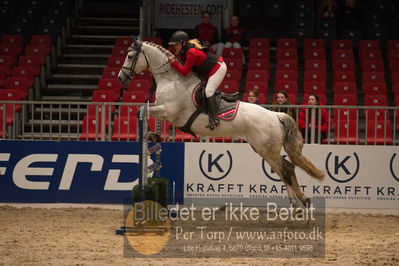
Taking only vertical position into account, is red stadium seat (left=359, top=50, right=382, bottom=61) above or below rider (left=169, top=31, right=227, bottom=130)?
above

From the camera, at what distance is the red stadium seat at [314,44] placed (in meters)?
15.3

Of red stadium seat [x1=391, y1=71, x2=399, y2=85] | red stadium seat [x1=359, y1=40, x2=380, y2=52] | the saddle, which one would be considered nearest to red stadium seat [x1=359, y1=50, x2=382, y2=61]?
red stadium seat [x1=359, y1=40, x2=380, y2=52]

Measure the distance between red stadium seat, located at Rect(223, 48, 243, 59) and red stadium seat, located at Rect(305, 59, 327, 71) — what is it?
1.52 meters

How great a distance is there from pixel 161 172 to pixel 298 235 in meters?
3.12

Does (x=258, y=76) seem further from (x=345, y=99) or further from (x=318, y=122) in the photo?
(x=318, y=122)

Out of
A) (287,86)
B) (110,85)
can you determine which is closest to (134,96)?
(110,85)

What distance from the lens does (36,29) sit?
16.6 m

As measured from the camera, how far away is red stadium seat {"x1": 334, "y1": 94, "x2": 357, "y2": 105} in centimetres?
1262

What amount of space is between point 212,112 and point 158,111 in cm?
74

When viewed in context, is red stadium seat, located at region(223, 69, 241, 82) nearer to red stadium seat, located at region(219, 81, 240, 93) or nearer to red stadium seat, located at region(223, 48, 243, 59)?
red stadium seat, located at region(219, 81, 240, 93)

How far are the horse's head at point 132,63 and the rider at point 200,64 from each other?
433 millimetres

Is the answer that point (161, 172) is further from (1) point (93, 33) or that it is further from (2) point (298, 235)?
(1) point (93, 33)

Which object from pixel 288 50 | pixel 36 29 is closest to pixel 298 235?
pixel 288 50

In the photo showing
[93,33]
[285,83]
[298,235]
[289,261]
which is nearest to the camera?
[289,261]
